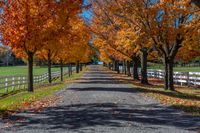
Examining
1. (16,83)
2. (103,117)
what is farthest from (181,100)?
(16,83)

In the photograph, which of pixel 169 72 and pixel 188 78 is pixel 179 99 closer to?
pixel 169 72

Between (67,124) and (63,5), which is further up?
(63,5)

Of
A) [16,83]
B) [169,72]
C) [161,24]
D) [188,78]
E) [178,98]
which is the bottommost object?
[178,98]

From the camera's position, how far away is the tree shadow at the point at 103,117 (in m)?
9.38

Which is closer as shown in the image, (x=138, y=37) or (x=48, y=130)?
(x=48, y=130)

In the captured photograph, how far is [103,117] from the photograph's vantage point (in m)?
10.6

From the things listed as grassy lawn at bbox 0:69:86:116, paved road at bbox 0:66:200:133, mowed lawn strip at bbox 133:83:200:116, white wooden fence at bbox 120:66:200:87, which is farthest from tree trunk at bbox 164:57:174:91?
paved road at bbox 0:66:200:133

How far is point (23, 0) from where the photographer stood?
65.8ft

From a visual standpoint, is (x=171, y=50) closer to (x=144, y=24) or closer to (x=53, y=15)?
(x=144, y=24)

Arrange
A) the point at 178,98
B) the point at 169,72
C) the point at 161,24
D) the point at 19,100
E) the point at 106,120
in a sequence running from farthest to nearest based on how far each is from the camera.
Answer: the point at 169,72 → the point at 161,24 → the point at 178,98 → the point at 19,100 → the point at 106,120

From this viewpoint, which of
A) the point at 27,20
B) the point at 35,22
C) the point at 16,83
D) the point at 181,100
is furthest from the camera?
the point at 16,83

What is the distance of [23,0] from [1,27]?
6.21 ft

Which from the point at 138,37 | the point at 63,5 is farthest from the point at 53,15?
the point at 138,37

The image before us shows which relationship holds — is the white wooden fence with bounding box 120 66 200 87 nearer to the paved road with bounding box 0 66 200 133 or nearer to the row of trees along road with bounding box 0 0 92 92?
the row of trees along road with bounding box 0 0 92 92
